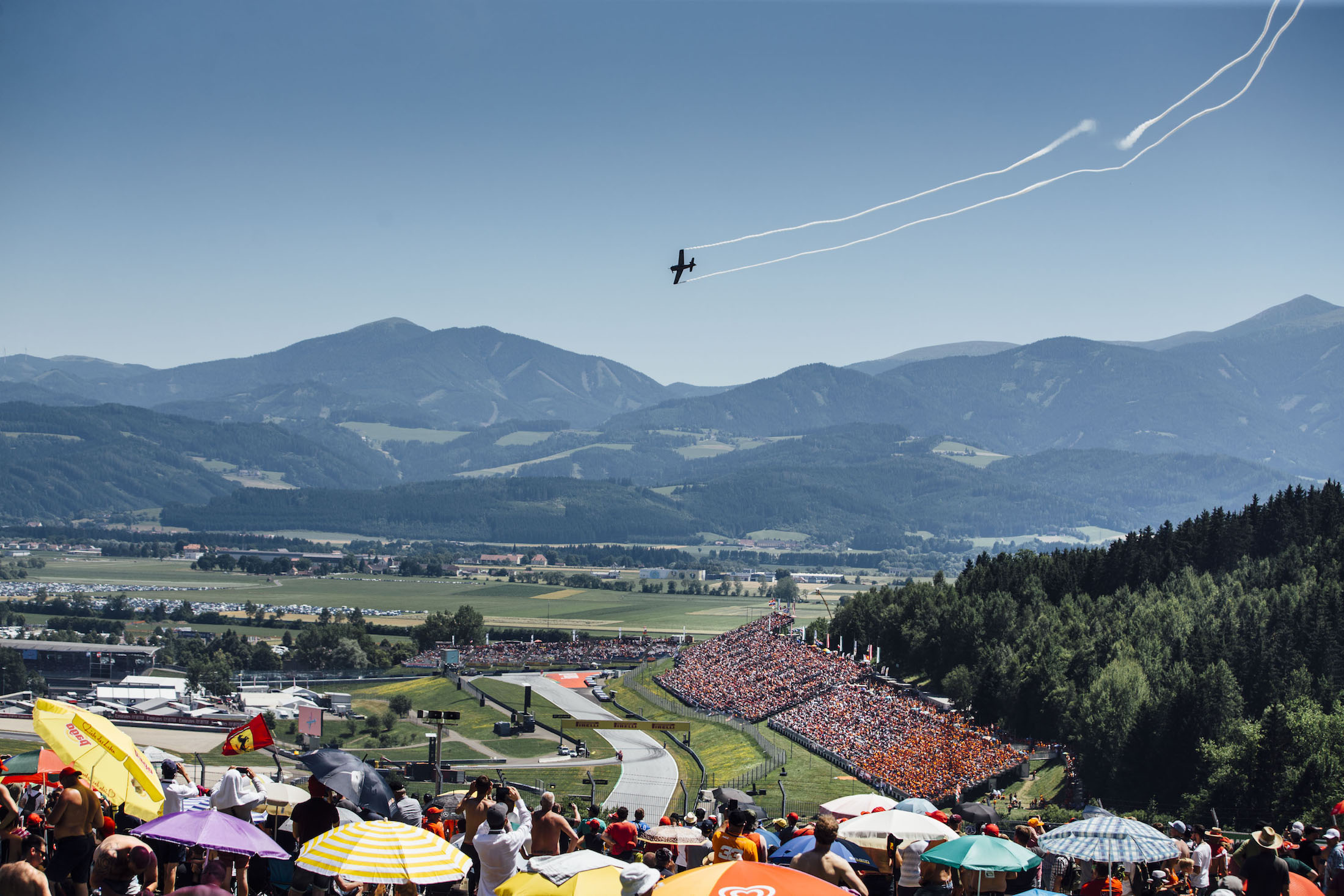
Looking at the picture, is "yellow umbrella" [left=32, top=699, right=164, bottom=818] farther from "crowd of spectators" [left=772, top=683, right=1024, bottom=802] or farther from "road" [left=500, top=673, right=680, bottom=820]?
A: "crowd of spectators" [left=772, top=683, right=1024, bottom=802]

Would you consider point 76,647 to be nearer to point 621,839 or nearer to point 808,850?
point 621,839

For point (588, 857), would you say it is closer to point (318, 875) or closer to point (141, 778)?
point (318, 875)

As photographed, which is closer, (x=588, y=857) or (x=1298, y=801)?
(x=588, y=857)

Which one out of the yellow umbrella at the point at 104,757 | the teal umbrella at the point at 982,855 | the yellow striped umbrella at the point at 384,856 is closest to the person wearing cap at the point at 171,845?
the yellow umbrella at the point at 104,757

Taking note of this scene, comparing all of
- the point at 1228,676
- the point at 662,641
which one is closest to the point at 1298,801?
the point at 1228,676

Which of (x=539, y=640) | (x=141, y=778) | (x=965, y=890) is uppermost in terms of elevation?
(x=141, y=778)

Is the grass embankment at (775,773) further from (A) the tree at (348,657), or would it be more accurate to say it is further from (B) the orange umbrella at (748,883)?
(A) the tree at (348,657)
